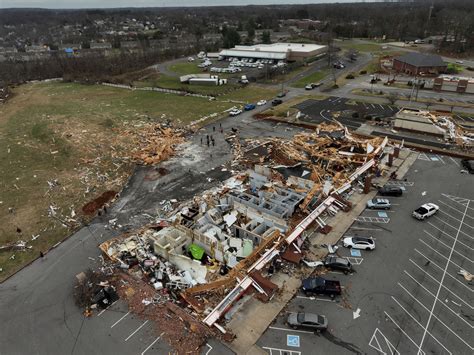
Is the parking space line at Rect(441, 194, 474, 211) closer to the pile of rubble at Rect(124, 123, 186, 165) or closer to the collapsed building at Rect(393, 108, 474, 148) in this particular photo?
the collapsed building at Rect(393, 108, 474, 148)

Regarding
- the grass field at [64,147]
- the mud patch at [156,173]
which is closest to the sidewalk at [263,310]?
the grass field at [64,147]

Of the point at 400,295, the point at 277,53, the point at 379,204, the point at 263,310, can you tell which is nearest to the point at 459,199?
the point at 379,204

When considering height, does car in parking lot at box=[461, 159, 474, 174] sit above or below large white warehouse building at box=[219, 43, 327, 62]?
below

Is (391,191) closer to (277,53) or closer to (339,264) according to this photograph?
(339,264)

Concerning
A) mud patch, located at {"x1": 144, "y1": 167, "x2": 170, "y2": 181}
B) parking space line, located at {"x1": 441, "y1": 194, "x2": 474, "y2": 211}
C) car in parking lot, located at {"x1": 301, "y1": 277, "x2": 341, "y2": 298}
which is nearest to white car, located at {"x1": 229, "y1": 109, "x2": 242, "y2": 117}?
mud patch, located at {"x1": 144, "y1": 167, "x2": 170, "y2": 181}

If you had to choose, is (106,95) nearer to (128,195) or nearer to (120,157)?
(120,157)

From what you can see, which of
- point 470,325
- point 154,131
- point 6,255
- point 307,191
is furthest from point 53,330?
point 154,131
